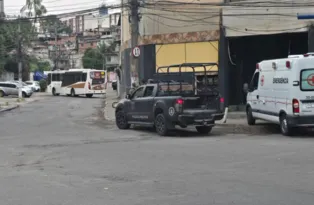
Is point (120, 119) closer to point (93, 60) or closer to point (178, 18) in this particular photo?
point (178, 18)

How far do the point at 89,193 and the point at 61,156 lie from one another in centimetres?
443

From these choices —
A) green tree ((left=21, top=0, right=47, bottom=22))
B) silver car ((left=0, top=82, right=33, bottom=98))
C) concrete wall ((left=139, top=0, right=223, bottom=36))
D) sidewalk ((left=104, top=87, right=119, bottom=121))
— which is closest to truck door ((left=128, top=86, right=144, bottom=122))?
sidewalk ((left=104, top=87, right=119, bottom=121))

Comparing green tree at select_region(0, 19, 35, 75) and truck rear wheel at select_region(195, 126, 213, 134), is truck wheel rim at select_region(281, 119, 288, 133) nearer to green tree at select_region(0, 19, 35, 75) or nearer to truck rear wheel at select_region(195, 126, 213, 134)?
truck rear wheel at select_region(195, 126, 213, 134)

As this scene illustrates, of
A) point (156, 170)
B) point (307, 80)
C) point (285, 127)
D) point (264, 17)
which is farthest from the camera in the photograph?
point (264, 17)

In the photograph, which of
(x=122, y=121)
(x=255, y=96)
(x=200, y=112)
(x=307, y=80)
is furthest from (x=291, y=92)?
(x=122, y=121)

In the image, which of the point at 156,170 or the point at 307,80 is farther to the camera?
the point at 307,80

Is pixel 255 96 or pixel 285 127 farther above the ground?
pixel 255 96

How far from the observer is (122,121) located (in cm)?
1875

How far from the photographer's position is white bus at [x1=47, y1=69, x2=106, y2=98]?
4988cm

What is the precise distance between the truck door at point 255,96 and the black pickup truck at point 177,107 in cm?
216

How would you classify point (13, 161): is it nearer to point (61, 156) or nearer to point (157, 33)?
point (61, 156)

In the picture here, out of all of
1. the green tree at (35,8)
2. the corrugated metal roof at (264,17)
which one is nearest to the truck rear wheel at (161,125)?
the corrugated metal roof at (264,17)

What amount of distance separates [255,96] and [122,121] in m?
5.04

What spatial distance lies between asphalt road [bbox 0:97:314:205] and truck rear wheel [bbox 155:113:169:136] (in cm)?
32
